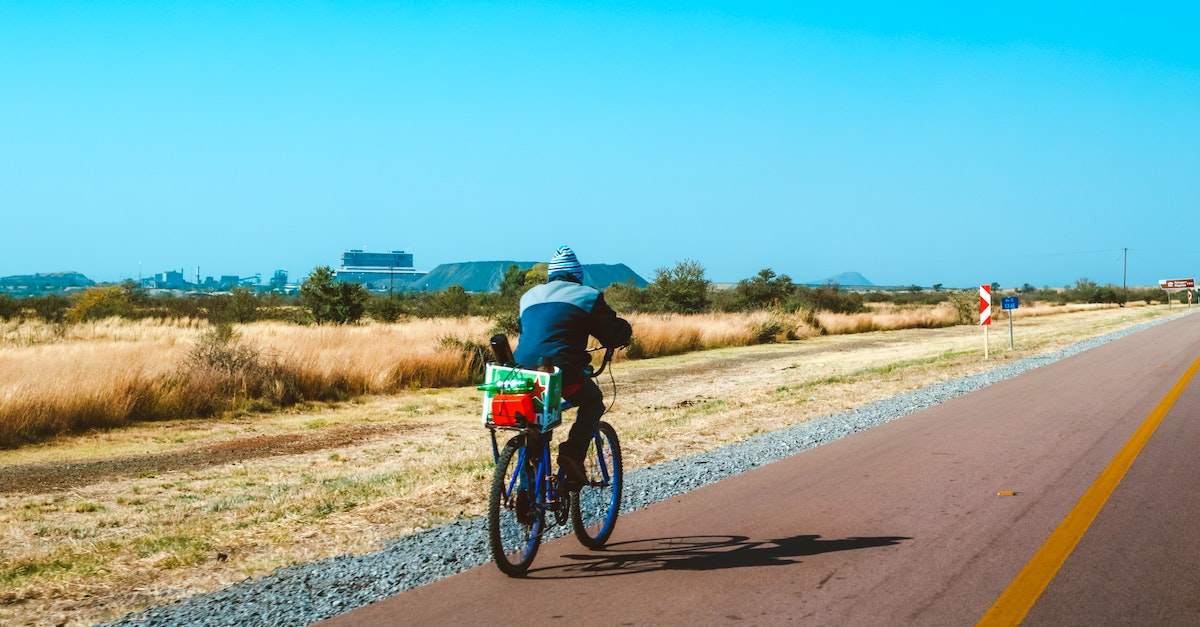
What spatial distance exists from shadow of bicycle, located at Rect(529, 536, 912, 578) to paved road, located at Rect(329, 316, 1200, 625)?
0.02 m

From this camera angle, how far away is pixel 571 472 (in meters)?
5.87

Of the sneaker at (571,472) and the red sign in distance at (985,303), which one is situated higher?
the red sign in distance at (985,303)

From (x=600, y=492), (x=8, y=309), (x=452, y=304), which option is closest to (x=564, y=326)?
(x=600, y=492)

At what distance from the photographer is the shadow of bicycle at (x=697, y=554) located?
228 inches

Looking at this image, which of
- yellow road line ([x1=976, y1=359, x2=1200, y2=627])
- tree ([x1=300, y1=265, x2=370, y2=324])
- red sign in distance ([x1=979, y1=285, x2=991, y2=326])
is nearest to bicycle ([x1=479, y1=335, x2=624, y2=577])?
yellow road line ([x1=976, y1=359, x2=1200, y2=627])

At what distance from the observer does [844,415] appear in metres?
13.5

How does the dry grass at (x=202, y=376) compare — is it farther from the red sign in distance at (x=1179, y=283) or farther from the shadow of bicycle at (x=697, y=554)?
the red sign in distance at (x=1179, y=283)

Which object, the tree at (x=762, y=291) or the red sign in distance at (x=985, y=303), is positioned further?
the tree at (x=762, y=291)

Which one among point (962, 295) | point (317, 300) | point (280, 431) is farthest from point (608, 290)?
point (280, 431)

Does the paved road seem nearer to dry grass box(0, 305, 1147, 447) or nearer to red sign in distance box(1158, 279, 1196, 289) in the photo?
dry grass box(0, 305, 1147, 447)

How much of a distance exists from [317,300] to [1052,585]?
3998cm

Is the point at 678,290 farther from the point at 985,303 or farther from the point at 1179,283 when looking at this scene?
the point at 1179,283

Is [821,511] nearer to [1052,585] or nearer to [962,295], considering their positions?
[1052,585]

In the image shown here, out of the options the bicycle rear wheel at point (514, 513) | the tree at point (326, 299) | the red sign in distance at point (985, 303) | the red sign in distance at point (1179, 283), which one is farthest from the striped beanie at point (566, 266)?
the red sign in distance at point (1179, 283)
